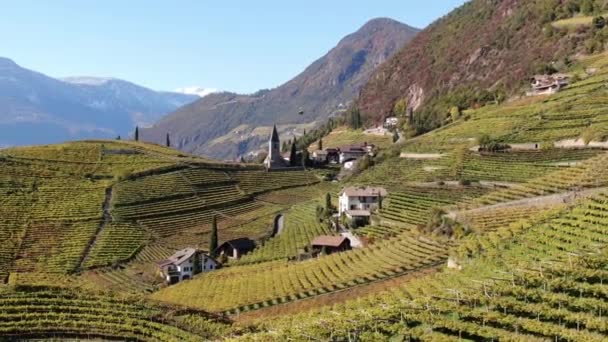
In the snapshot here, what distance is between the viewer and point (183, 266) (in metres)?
71.0

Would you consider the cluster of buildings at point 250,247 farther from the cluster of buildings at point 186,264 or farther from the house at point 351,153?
the house at point 351,153

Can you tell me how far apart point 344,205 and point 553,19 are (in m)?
113

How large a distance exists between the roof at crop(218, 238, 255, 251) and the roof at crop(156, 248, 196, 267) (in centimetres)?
621

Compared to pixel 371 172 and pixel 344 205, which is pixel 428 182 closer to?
pixel 344 205

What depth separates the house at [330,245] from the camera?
65938 millimetres

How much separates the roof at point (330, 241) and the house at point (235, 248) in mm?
14129

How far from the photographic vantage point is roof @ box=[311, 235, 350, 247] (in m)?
66.1

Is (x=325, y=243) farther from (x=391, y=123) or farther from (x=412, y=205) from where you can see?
(x=391, y=123)

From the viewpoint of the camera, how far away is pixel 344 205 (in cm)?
8181

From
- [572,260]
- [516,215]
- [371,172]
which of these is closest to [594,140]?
[516,215]

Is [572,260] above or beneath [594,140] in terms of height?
beneath

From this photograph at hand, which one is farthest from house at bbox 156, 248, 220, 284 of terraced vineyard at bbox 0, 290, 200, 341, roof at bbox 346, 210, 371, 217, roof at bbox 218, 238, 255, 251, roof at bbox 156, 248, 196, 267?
terraced vineyard at bbox 0, 290, 200, 341

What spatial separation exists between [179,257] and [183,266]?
226 centimetres

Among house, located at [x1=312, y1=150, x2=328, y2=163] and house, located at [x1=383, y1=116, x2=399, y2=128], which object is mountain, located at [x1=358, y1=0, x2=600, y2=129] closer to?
house, located at [x1=383, y1=116, x2=399, y2=128]
